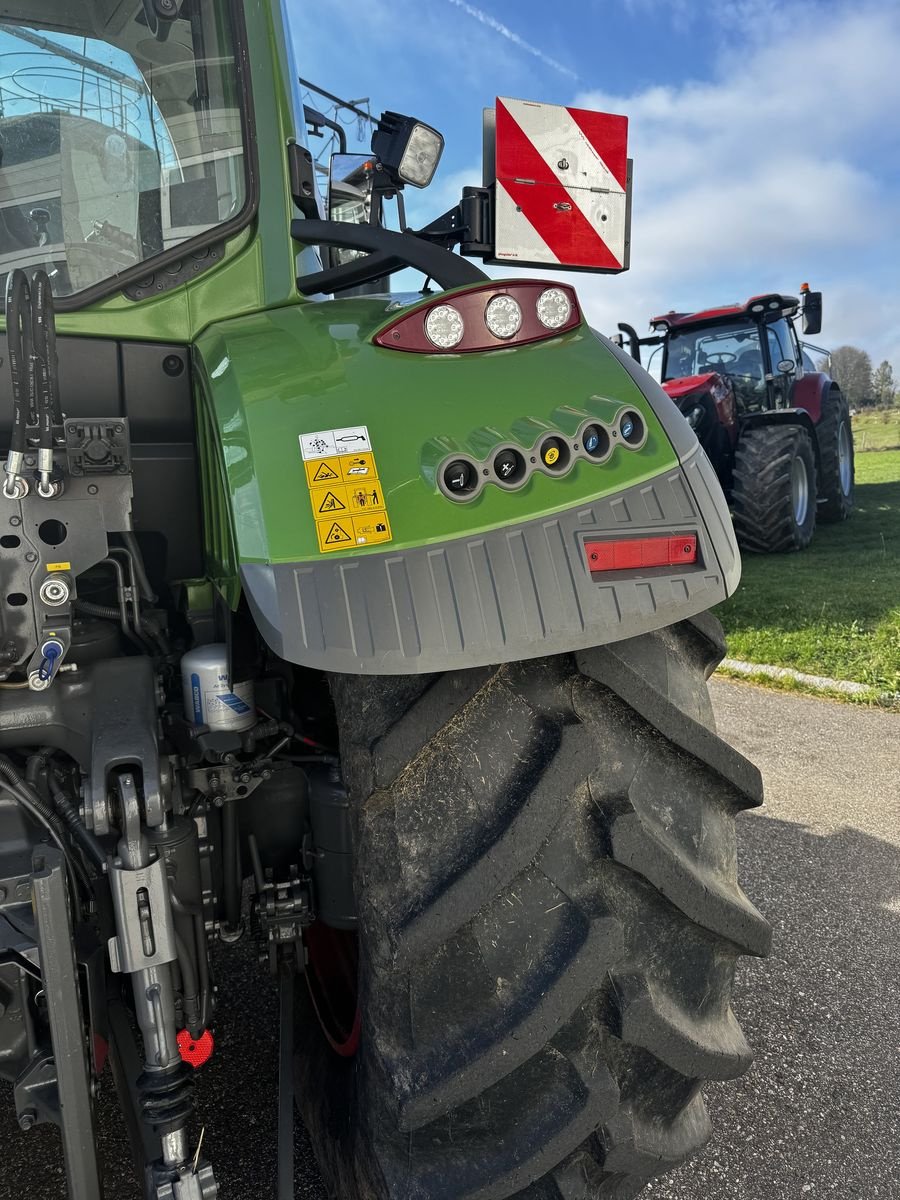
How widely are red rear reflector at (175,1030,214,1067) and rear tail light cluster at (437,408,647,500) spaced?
0.89 meters

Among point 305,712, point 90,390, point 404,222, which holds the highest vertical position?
point 404,222

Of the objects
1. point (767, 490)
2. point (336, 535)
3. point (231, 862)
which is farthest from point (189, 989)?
point (767, 490)

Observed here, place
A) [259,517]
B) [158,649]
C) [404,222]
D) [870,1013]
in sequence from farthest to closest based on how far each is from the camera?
1. [870,1013]
2. [404,222]
3. [158,649]
4. [259,517]

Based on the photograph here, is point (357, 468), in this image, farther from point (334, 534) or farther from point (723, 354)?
point (723, 354)

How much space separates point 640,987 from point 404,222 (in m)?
1.63

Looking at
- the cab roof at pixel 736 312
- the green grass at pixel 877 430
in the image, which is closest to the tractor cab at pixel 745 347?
the cab roof at pixel 736 312

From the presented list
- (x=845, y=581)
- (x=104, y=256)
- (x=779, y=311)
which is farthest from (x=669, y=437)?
Result: (x=779, y=311)

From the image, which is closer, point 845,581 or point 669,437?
point 669,437

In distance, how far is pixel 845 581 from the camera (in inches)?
289

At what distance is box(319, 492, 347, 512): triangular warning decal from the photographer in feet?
3.46

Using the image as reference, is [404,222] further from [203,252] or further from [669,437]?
[669,437]

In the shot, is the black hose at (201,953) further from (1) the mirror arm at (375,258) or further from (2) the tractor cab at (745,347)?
(2) the tractor cab at (745,347)

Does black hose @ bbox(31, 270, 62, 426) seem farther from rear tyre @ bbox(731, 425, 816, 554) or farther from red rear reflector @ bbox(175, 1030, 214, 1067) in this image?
rear tyre @ bbox(731, 425, 816, 554)

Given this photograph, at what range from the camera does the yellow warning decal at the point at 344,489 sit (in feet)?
3.43
